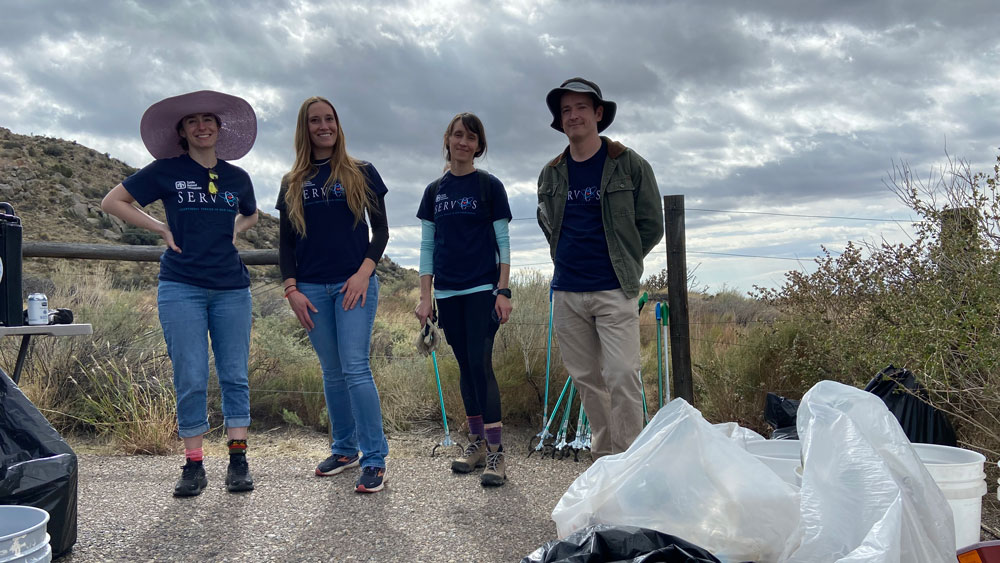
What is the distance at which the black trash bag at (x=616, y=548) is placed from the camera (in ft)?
5.73

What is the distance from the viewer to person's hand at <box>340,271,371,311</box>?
11.5 feet

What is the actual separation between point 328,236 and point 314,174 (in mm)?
327

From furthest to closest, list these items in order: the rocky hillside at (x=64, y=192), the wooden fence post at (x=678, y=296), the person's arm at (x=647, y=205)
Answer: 1. the rocky hillside at (x=64, y=192)
2. the wooden fence post at (x=678, y=296)
3. the person's arm at (x=647, y=205)

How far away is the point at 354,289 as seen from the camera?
11.5 feet

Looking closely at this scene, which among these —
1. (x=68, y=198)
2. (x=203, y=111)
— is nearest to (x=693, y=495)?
(x=203, y=111)

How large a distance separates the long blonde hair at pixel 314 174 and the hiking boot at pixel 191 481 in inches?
50.1

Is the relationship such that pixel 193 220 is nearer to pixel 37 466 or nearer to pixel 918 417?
pixel 37 466

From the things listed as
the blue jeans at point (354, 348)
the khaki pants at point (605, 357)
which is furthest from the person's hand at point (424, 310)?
the khaki pants at point (605, 357)

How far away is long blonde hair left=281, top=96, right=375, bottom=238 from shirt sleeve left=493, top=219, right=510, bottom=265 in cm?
65

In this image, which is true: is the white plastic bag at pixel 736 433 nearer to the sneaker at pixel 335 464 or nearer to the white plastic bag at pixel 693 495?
the white plastic bag at pixel 693 495

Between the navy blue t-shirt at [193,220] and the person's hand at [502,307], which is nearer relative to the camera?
the navy blue t-shirt at [193,220]

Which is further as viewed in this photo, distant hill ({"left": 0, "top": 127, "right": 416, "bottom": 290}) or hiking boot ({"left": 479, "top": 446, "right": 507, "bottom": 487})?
distant hill ({"left": 0, "top": 127, "right": 416, "bottom": 290})

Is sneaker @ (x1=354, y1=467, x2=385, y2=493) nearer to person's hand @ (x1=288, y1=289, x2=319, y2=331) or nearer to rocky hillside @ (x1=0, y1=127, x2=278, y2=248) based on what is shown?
person's hand @ (x1=288, y1=289, x2=319, y2=331)

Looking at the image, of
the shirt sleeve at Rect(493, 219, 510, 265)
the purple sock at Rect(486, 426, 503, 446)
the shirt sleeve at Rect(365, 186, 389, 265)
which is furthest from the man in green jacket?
the shirt sleeve at Rect(365, 186, 389, 265)
